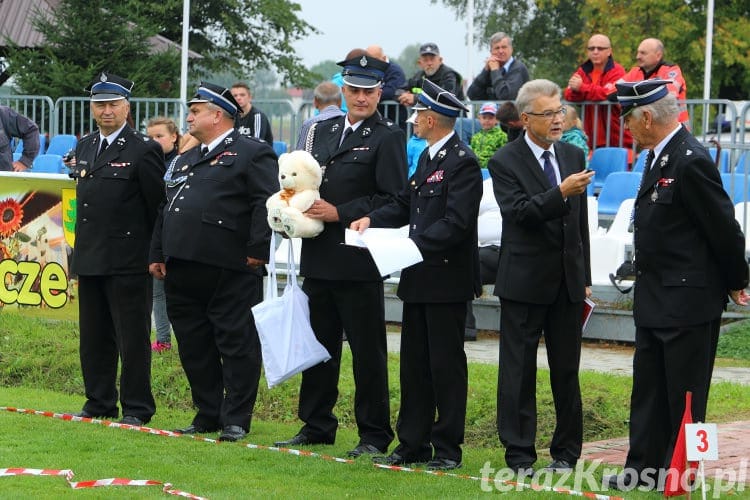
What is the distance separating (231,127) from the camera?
889cm

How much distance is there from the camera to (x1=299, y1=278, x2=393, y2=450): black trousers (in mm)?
8320

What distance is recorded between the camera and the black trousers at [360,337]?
832 cm

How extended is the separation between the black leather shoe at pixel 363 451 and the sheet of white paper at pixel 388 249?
4.07 ft

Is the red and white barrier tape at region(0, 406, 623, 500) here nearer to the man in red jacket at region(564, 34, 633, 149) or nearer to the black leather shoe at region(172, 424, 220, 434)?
the black leather shoe at region(172, 424, 220, 434)

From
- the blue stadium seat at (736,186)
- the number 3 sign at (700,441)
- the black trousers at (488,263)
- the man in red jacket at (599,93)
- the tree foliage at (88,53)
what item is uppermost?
the tree foliage at (88,53)

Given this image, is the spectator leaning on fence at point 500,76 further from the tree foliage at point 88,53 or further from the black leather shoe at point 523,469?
the tree foliage at point 88,53

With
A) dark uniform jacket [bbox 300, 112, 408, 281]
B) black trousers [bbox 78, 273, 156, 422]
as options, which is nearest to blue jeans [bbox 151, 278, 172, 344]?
black trousers [bbox 78, 273, 156, 422]

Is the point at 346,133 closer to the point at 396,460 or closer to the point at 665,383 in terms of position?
the point at 396,460

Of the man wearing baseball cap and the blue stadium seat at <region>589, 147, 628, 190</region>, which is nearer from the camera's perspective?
the blue stadium seat at <region>589, 147, 628, 190</region>

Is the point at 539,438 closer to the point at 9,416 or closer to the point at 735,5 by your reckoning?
the point at 9,416

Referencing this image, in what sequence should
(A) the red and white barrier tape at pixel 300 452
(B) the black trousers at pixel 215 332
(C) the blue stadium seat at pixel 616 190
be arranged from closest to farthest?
(A) the red and white barrier tape at pixel 300 452 → (B) the black trousers at pixel 215 332 → (C) the blue stadium seat at pixel 616 190

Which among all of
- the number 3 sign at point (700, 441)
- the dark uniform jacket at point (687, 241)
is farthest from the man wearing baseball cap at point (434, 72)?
the number 3 sign at point (700, 441)

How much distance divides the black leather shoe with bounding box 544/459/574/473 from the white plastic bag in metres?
1.55

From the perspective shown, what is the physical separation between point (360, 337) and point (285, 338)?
50 centimetres
